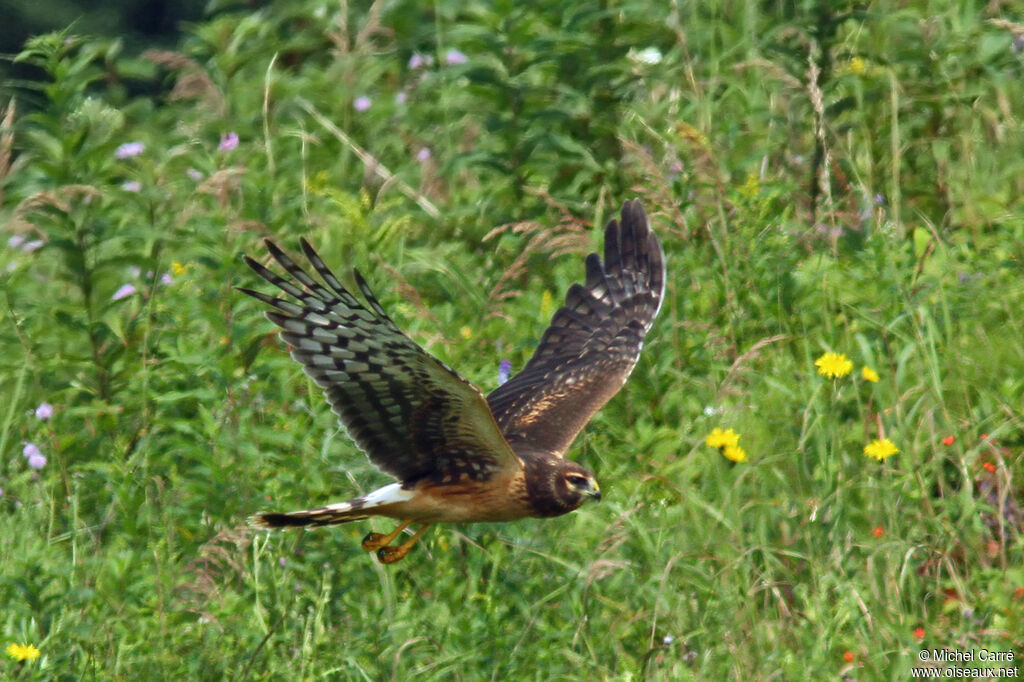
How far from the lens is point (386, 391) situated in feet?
16.5

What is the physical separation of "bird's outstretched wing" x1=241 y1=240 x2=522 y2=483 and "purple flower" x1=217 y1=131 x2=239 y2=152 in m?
2.95

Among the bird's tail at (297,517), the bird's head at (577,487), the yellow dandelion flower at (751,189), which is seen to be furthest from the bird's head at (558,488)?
the yellow dandelion flower at (751,189)

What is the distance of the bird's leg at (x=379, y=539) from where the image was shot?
4.96 m

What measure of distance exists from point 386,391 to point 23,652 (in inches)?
51.8

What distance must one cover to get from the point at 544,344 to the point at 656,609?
2.01 metres

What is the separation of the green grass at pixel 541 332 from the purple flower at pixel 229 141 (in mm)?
102

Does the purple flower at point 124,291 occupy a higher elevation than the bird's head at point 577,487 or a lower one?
lower

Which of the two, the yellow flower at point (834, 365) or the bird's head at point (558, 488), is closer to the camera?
the bird's head at point (558, 488)

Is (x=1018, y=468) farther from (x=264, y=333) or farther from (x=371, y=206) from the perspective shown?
(x=371, y=206)

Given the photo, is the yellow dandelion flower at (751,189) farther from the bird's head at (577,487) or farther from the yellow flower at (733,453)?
the bird's head at (577,487)

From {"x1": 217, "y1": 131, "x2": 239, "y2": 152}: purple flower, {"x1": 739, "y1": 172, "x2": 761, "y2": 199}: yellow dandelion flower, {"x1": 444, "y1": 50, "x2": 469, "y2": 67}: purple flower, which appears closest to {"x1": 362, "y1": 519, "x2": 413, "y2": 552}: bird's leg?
{"x1": 739, "y1": 172, "x2": 761, "y2": 199}: yellow dandelion flower

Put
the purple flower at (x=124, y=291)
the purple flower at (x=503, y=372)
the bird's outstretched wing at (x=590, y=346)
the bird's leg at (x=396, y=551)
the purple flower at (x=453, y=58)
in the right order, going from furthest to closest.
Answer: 1. the purple flower at (x=453, y=58)
2. the purple flower at (x=124, y=291)
3. the purple flower at (x=503, y=372)
4. the bird's outstretched wing at (x=590, y=346)
5. the bird's leg at (x=396, y=551)

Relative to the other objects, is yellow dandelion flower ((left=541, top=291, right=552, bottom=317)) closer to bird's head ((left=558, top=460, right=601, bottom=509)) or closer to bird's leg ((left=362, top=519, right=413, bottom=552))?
bird's head ((left=558, top=460, right=601, bottom=509))

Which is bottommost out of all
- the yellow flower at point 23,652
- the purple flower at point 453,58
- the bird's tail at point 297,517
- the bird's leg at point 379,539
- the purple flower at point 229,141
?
the purple flower at point 453,58
